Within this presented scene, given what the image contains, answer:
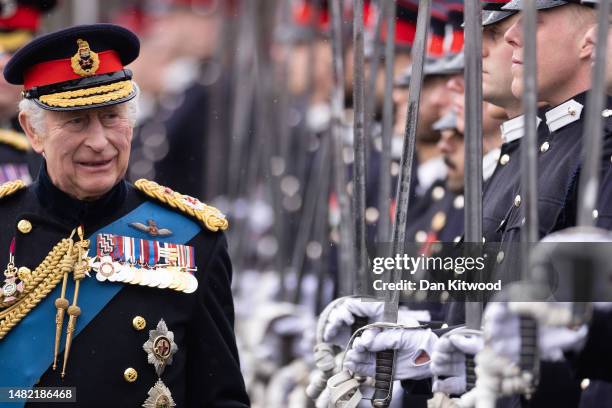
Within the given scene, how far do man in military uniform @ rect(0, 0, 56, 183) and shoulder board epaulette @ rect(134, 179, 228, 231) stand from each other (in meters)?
1.86

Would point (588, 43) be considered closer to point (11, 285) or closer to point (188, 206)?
→ point (188, 206)

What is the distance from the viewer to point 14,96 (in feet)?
25.7

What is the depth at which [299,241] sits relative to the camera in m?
9.60

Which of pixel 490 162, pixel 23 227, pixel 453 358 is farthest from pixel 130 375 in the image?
pixel 490 162

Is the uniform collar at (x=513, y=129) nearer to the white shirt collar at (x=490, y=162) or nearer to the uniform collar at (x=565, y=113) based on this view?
the uniform collar at (x=565, y=113)

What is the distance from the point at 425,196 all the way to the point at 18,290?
3245 millimetres

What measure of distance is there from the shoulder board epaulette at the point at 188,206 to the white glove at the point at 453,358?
82cm

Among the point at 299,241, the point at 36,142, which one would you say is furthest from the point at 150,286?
the point at 299,241

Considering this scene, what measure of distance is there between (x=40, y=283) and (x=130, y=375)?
41 cm

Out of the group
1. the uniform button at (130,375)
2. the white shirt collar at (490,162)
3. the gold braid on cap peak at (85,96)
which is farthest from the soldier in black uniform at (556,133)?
the gold braid on cap peak at (85,96)

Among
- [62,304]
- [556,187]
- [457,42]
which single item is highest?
[457,42]

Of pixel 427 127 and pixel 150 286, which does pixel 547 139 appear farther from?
pixel 427 127

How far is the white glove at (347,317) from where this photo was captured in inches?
221

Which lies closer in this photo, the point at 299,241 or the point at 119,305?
the point at 119,305
